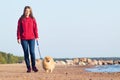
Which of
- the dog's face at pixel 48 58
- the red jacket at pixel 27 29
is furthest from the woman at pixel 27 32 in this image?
the dog's face at pixel 48 58

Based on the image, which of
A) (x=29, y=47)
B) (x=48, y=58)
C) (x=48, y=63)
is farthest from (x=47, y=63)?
(x=29, y=47)

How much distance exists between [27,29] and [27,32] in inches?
4.9

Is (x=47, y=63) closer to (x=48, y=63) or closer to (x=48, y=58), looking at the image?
(x=48, y=63)

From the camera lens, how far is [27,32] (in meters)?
18.3

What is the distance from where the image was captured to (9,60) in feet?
179

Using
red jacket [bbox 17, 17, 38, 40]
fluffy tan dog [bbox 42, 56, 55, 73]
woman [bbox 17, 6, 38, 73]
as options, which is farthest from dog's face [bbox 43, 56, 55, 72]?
red jacket [bbox 17, 17, 38, 40]

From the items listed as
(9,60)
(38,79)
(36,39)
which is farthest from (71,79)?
(9,60)

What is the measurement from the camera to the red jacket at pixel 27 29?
18.3 metres

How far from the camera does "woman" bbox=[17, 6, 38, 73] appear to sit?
1828 cm

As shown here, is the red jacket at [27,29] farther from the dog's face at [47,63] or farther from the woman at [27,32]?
the dog's face at [47,63]

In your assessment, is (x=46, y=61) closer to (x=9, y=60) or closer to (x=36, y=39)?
(x=36, y=39)

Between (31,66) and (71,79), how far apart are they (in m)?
4.43

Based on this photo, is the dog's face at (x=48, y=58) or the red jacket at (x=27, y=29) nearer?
the red jacket at (x=27, y=29)

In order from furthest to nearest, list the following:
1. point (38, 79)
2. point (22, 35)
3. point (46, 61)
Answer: point (46, 61) < point (22, 35) < point (38, 79)
